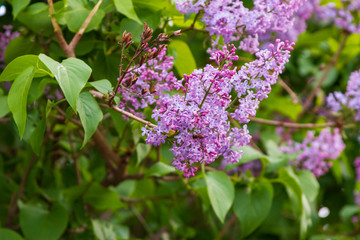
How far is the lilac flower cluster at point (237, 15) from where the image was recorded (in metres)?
0.72

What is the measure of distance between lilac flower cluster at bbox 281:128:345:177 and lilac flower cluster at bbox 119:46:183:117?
2.14ft

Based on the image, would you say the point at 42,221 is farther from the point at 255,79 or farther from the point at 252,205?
the point at 255,79

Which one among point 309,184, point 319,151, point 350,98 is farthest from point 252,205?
point 350,98

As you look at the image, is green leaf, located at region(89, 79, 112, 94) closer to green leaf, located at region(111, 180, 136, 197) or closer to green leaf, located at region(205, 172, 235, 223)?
green leaf, located at region(205, 172, 235, 223)

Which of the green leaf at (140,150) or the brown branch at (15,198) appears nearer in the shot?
the green leaf at (140,150)

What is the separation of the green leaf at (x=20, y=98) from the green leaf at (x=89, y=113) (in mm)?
69

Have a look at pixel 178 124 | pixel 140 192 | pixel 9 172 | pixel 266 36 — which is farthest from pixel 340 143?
pixel 9 172

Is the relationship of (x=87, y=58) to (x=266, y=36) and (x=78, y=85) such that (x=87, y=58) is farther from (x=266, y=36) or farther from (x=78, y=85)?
(x=266, y=36)

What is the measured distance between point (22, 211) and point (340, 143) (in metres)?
0.87

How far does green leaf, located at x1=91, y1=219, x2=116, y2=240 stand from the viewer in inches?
Result: 40.4

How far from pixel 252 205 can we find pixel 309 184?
0.21 metres

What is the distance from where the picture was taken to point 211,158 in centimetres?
57

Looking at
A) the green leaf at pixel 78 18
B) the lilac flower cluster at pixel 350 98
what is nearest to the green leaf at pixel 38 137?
the green leaf at pixel 78 18

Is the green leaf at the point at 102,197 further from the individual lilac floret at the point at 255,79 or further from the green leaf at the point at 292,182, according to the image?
the individual lilac floret at the point at 255,79
